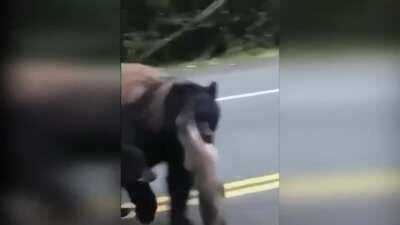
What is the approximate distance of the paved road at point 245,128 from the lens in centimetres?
525

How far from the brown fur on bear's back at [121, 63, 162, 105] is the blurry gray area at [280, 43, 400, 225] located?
2.47ft

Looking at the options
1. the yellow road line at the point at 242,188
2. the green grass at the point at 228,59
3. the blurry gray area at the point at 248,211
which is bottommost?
the blurry gray area at the point at 248,211

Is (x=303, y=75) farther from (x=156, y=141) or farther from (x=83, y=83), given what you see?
(x=83, y=83)

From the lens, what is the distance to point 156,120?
17.4ft

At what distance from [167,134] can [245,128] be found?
0.45 metres

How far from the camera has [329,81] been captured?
5.46 meters

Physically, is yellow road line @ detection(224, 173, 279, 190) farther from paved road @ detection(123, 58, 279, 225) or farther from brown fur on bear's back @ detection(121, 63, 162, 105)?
brown fur on bear's back @ detection(121, 63, 162, 105)

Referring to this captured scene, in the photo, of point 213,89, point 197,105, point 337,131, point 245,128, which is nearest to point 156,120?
point 197,105

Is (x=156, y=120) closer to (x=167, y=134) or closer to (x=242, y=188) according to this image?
(x=167, y=134)

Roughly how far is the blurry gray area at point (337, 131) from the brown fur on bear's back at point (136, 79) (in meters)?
0.75

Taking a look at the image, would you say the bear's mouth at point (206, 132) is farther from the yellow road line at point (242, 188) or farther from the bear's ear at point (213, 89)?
the yellow road line at point (242, 188)

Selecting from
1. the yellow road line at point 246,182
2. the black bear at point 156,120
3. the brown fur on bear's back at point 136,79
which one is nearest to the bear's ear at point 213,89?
the black bear at point 156,120

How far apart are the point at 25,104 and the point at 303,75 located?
162 cm

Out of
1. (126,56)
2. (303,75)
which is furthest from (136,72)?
(303,75)
